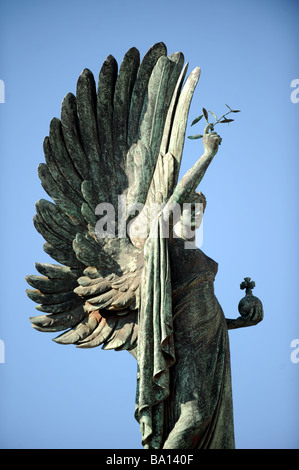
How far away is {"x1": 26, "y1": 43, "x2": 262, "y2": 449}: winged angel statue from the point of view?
11469 millimetres

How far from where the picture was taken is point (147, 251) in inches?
455

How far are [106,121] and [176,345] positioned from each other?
246cm

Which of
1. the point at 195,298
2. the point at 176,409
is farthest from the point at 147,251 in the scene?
the point at 176,409

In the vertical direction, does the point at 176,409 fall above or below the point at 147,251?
below

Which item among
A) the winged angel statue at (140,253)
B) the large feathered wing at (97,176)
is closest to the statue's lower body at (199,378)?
the winged angel statue at (140,253)

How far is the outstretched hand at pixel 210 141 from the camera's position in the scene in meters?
11.5

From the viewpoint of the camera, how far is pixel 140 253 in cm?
1205

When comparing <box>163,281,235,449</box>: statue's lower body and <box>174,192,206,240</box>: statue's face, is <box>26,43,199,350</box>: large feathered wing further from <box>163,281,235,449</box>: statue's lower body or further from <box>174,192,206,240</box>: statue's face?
<box>163,281,235,449</box>: statue's lower body

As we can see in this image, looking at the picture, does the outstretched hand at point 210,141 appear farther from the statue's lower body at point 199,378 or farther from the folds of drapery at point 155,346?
the statue's lower body at point 199,378

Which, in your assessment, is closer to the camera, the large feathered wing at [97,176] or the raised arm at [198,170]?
the raised arm at [198,170]

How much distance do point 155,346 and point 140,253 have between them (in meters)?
1.10

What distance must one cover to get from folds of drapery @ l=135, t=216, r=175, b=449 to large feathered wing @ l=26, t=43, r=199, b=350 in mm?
588

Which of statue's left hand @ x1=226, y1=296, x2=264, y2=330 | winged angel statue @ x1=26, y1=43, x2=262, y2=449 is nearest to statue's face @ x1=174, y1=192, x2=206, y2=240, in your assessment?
winged angel statue @ x1=26, y1=43, x2=262, y2=449
